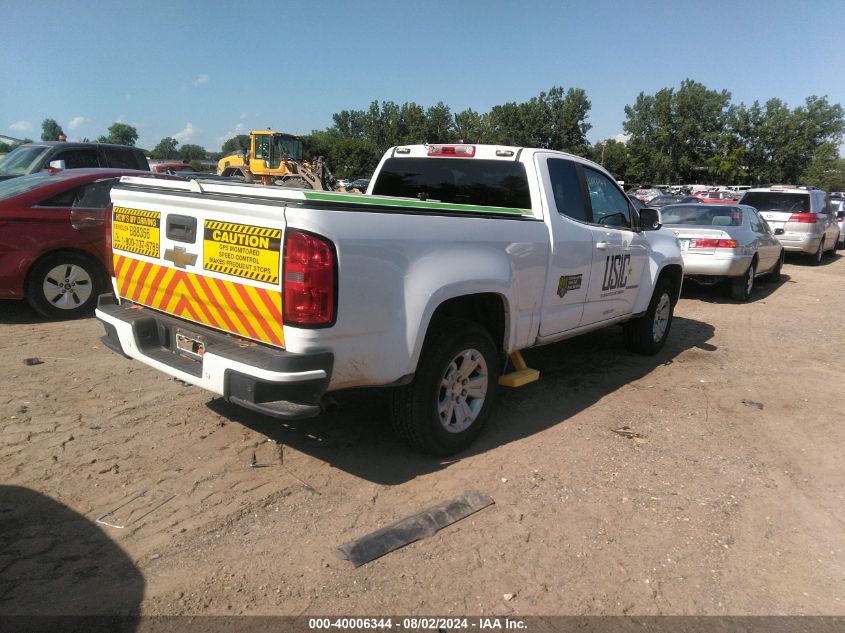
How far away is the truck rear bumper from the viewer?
9.64ft

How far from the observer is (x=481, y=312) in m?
4.22

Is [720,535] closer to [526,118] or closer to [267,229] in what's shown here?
[267,229]

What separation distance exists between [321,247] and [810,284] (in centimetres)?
1330

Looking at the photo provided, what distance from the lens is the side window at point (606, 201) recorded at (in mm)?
5242

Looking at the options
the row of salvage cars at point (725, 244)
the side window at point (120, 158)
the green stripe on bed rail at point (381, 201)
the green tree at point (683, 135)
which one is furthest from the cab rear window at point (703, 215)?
the green tree at point (683, 135)

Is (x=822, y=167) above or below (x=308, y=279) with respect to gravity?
above

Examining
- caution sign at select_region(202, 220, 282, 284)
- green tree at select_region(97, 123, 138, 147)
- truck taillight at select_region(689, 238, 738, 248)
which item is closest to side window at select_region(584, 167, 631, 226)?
caution sign at select_region(202, 220, 282, 284)

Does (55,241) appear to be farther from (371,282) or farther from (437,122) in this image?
(437,122)

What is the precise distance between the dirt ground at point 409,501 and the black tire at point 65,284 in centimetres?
96

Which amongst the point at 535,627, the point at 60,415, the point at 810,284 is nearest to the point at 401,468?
the point at 535,627

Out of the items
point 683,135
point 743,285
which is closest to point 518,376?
point 743,285

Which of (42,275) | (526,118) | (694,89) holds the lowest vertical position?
(42,275)

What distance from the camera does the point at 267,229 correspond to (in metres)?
2.99

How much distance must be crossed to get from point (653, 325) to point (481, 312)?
3.16m
